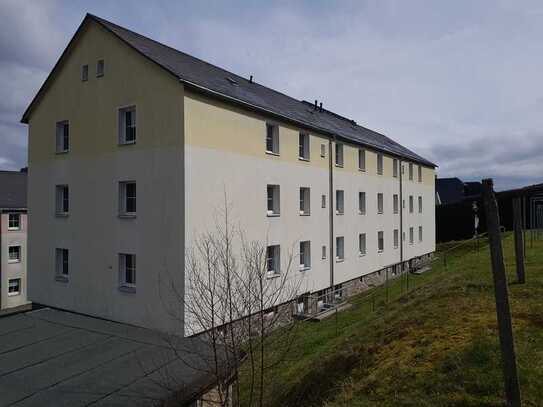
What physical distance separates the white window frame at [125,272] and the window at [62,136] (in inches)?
231

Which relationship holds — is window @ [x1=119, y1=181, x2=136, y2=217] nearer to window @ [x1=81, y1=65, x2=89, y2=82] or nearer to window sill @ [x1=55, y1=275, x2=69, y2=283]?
window sill @ [x1=55, y1=275, x2=69, y2=283]

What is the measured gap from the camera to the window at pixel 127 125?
14.9 m

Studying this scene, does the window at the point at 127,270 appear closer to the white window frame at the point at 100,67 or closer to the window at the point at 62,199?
the window at the point at 62,199

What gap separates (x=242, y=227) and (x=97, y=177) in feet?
19.5

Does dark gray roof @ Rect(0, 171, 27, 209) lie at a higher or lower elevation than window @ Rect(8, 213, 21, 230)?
higher

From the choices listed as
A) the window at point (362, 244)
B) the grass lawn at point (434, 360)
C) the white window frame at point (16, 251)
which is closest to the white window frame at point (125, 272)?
the grass lawn at point (434, 360)

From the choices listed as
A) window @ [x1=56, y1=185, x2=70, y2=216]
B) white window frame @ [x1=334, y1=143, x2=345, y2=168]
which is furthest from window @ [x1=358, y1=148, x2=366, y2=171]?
window @ [x1=56, y1=185, x2=70, y2=216]

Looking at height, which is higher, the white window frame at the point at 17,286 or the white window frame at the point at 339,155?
the white window frame at the point at 339,155

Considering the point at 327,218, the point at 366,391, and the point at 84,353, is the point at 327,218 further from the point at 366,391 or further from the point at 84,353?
the point at 366,391

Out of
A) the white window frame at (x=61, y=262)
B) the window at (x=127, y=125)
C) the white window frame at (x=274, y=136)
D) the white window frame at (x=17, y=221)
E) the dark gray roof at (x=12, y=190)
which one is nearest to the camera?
the window at (x=127, y=125)

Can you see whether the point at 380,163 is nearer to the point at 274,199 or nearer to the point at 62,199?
the point at 274,199

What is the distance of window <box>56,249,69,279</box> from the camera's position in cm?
1679

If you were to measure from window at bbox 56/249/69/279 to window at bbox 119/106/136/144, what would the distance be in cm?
572

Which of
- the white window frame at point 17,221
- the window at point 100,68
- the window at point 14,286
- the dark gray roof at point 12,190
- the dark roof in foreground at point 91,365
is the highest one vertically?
the window at point 100,68
